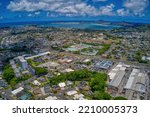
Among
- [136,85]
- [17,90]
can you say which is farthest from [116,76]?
[17,90]

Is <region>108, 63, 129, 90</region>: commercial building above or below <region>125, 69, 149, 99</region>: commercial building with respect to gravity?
above

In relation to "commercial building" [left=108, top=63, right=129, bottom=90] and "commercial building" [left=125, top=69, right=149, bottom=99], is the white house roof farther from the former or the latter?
"commercial building" [left=125, top=69, right=149, bottom=99]

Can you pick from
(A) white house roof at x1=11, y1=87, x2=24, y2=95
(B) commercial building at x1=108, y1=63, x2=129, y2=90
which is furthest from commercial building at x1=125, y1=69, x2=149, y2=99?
(A) white house roof at x1=11, y1=87, x2=24, y2=95

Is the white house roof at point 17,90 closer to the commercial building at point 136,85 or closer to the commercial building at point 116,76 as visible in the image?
the commercial building at point 116,76

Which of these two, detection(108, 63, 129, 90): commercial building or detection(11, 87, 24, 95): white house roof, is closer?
detection(11, 87, 24, 95): white house roof

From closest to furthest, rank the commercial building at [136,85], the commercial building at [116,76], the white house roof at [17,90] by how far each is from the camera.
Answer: the commercial building at [136,85]
the white house roof at [17,90]
the commercial building at [116,76]

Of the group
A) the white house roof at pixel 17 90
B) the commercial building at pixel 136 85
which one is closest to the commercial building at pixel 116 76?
the commercial building at pixel 136 85

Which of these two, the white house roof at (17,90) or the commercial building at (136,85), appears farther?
the white house roof at (17,90)

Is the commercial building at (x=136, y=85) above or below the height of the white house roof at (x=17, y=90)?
below

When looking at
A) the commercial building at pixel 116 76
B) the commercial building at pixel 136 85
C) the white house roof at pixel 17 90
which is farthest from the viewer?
the commercial building at pixel 116 76

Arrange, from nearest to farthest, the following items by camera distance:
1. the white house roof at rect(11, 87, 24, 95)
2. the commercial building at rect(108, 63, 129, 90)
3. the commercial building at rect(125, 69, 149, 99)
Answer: the commercial building at rect(125, 69, 149, 99) → the white house roof at rect(11, 87, 24, 95) → the commercial building at rect(108, 63, 129, 90)

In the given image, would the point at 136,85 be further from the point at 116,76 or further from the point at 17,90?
the point at 17,90
